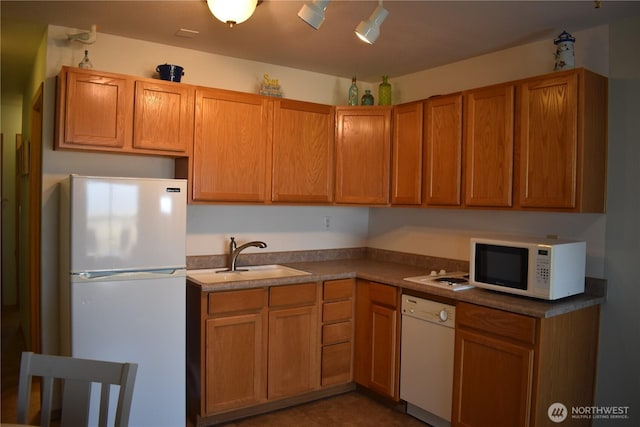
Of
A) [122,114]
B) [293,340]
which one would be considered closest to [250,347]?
[293,340]

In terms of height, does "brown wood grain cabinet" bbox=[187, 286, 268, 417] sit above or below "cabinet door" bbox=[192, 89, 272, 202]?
below

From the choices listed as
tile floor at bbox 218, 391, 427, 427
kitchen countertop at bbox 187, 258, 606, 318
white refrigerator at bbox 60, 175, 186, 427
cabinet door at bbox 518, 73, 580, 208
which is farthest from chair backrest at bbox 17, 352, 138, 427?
cabinet door at bbox 518, 73, 580, 208

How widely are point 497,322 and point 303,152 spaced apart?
1.79 m

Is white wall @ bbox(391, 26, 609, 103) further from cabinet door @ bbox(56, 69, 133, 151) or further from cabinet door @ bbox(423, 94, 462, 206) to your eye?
cabinet door @ bbox(56, 69, 133, 151)

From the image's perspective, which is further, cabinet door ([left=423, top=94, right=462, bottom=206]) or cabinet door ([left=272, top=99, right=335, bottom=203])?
cabinet door ([left=272, top=99, right=335, bottom=203])

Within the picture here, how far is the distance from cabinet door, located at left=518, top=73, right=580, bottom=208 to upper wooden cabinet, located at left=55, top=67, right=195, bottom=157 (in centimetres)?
205

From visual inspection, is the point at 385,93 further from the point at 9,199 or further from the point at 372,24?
the point at 9,199

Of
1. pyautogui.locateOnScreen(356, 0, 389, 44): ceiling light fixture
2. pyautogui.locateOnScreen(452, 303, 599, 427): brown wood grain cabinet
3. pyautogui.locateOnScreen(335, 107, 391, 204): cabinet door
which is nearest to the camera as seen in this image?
pyautogui.locateOnScreen(356, 0, 389, 44): ceiling light fixture

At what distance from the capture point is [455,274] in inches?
130

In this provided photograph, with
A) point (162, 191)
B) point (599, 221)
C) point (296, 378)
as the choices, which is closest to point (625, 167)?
point (599, 221)

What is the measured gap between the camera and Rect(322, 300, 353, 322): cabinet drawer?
3297mm

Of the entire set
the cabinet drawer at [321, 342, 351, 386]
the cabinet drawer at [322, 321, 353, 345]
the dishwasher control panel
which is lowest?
the cabinet drawer at [321, 342, 351, 386]

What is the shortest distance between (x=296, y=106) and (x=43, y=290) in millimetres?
2059

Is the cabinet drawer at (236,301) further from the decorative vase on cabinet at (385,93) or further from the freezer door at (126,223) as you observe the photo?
the decorative vase on cabinet at (385,93)
